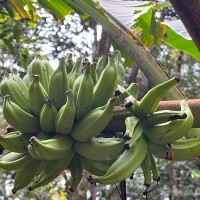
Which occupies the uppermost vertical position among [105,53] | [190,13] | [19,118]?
[190,13]

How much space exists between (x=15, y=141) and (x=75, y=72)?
0.20 metres

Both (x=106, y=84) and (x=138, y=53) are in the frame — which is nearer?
(x=106, y=84)

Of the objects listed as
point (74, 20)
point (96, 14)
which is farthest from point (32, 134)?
point (74, 20)

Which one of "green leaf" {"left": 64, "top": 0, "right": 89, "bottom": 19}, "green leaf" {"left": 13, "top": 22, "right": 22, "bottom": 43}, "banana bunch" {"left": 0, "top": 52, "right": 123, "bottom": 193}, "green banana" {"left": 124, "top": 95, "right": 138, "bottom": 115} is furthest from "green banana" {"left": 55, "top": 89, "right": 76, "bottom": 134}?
"green leaf" {"left": 13, "top": 22, "right": 22, "bottom": 43}

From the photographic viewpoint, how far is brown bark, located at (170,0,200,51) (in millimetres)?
748

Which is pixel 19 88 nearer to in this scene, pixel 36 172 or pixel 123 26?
pixel 36 172

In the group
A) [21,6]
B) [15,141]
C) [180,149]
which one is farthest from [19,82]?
[21,6]

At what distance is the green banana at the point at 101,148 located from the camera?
760 millimetres

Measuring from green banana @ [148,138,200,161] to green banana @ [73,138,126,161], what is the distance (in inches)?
2.9

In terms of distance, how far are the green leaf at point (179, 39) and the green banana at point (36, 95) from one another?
0.71m

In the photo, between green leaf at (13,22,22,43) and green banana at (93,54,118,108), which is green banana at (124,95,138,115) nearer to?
green banana at (93,54,118,108)

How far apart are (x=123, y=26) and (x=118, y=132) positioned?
0.57m

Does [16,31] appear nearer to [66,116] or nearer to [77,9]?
[77,9]

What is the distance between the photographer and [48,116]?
0.81 meters
